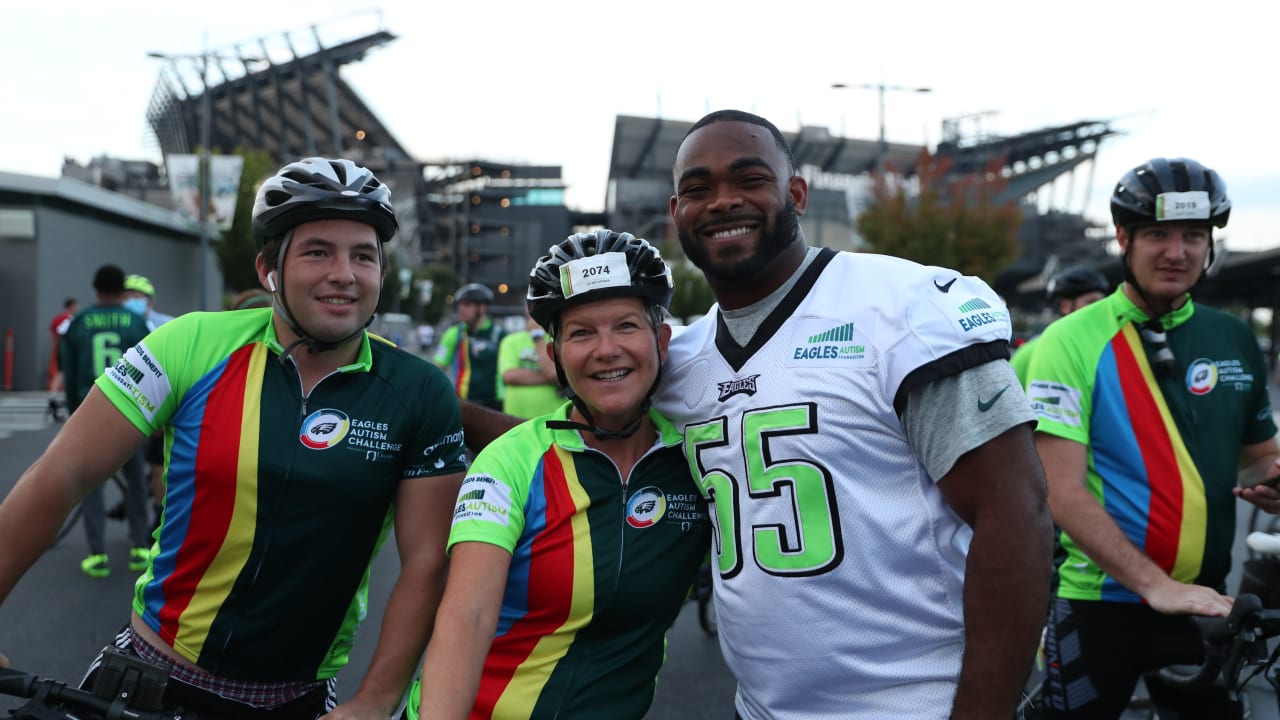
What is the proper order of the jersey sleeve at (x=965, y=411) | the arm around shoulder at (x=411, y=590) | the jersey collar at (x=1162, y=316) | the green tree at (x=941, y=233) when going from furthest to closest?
the green tree at (x=941, y=233), the jersey collar at (x=1162, y=316), the arm around shoulder at (x=411, y=590), the jersey sleeve at (x=965, y=411)

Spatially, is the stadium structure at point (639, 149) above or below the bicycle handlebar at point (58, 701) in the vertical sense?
above

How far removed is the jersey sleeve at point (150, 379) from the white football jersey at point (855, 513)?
4.97 feet

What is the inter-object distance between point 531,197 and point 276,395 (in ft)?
422

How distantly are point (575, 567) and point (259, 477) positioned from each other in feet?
2.86

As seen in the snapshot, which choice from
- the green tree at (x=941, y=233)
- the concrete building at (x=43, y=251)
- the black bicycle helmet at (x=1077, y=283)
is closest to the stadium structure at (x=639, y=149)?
the green tree at (x=941, y=233)

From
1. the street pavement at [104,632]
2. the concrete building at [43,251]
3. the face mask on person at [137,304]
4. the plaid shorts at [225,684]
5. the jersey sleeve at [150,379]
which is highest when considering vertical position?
the concrete building at [43,251]

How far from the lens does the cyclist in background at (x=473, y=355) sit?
1127 cm

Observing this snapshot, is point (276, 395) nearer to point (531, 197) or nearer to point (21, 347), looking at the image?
point (21, 347)

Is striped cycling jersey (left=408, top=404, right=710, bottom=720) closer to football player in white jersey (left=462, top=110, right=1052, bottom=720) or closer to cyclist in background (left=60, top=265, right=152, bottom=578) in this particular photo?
football player in white jersey (left=462, top=110, right=1052, bottom=720)

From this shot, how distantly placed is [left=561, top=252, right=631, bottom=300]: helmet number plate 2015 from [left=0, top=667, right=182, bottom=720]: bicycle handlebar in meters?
1.36

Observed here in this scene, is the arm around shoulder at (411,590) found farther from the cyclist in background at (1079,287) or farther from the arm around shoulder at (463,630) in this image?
the cyclist in background at (1079,287)

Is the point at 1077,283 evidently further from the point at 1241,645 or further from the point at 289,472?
the point at 289,472

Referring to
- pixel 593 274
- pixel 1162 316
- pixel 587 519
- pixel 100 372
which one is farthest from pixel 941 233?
pixel 587 519

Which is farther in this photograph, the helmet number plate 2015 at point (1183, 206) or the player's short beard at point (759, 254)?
the helmet number plate 2015 at point (1183, 206)
